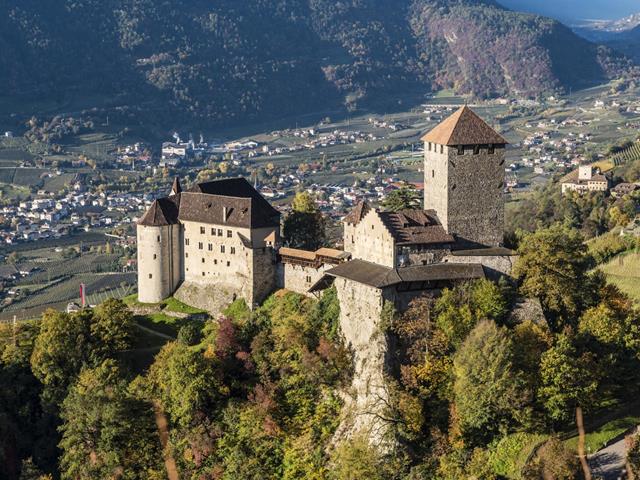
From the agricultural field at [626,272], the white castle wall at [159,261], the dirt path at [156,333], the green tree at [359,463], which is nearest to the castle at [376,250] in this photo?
the green tree at [359,463]

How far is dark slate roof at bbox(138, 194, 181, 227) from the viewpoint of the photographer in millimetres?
58688

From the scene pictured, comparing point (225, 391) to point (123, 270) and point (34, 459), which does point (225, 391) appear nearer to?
point (34, 459)

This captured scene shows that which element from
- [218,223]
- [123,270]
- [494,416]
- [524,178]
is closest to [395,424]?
[494,416]

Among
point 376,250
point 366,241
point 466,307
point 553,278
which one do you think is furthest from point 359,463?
point 553,278

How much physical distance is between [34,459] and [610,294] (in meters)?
28.2

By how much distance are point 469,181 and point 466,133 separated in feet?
6.90

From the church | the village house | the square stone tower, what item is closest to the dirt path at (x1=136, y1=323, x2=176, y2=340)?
the church

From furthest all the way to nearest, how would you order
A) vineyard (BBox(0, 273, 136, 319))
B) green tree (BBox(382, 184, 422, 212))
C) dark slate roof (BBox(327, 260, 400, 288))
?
vineyard (BBox(0, 273, 136, 319)), green tree (BBox(382, 184, 422, 212)), dark slate roof (BBox(327, 260, 400, 288))

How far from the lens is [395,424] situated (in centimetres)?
4378

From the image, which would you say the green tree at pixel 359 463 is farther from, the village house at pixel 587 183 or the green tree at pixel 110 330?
the village house at pixel 587 183

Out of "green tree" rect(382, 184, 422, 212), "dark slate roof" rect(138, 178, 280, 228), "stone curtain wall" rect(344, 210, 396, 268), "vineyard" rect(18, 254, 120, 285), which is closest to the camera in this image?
"stone curtain wall" rect(344, 210, 396, 268)

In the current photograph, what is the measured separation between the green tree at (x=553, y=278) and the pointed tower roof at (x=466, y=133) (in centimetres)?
494

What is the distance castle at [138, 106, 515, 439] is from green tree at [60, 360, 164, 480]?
28.8 ft

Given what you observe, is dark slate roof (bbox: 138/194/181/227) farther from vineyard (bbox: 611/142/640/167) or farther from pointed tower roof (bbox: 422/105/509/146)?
vineyard (bbox: 611/142/640/167)
